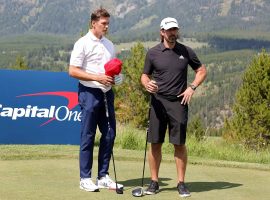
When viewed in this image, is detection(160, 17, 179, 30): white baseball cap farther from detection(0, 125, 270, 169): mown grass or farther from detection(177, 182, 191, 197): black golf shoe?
detection(0, 125, 270, 169): mown grass

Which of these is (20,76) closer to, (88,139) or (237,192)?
(88,139)

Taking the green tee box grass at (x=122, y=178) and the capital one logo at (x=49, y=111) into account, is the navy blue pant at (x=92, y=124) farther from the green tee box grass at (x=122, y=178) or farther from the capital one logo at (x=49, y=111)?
the capital one logo at (x=49, y=111)

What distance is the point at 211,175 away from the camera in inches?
294

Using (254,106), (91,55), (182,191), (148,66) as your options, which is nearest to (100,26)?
(91,55)

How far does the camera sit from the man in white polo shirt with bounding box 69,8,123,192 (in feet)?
19.0

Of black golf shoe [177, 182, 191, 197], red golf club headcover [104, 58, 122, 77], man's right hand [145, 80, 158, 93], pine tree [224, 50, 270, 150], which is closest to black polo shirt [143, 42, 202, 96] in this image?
man's right hand [145, 80, 158, 93]

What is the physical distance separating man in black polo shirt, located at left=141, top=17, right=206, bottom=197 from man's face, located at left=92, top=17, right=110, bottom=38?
58cm

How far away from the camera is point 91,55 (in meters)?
5.86

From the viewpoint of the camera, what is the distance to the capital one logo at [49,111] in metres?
11.1

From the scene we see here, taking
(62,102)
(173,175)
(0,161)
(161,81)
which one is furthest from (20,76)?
(161,81)

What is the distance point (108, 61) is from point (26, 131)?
5717 millimetres

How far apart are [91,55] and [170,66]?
35.1 inches

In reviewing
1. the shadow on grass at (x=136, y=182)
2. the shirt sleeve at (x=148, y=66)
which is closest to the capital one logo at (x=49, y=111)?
the shadow on grass at (x=136, y=182)

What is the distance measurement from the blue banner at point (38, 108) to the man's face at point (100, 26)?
5.56m
